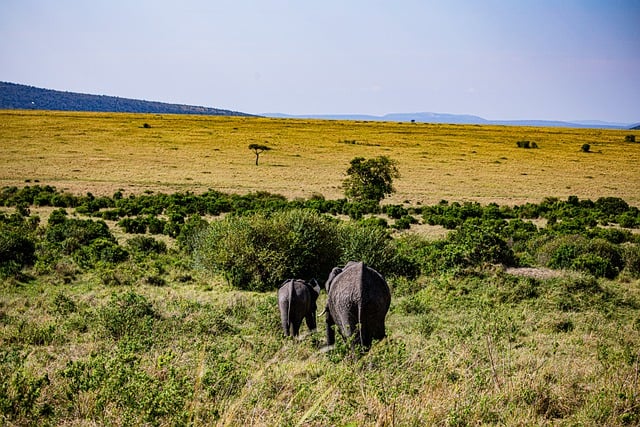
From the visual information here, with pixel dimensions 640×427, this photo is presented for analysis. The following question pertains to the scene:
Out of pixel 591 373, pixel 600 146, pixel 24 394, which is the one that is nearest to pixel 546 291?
pixel 591 373

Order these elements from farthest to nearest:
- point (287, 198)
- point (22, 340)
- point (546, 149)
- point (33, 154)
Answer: point (546, 149) → point (33, 154) → point (287, 198) → point (22, 340)

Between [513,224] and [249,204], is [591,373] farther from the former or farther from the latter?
[249,204]

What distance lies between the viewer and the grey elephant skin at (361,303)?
→ 7672 millimetres

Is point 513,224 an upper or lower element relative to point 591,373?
lower

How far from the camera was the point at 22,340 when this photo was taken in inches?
388

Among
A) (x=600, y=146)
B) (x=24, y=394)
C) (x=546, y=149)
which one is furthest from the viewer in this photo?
(x=600, y=146)

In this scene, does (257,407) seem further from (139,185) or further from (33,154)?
(33,154)

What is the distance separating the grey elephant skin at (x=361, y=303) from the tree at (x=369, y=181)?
104ft

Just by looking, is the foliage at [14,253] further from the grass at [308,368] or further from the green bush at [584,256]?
the green bush at [584,256]

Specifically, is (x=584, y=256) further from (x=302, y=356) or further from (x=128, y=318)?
(x=128, y=318)

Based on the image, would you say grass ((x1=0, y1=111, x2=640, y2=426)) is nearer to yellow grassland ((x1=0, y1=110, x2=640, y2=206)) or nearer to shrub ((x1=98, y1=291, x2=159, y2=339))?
shrub ((x1=98, y1=291, x2=159, y2=339))

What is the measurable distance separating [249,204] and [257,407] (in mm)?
30490

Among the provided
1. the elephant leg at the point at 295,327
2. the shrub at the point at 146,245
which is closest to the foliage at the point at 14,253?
the shrub at the point at 146,245

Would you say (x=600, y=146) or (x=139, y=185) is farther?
(x=600, y=146)
